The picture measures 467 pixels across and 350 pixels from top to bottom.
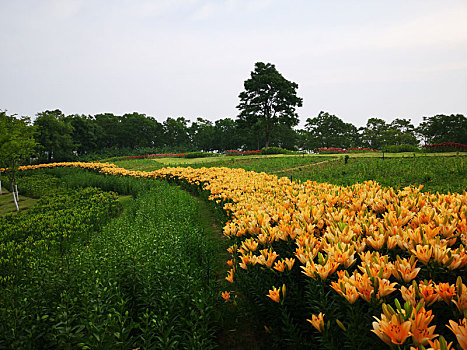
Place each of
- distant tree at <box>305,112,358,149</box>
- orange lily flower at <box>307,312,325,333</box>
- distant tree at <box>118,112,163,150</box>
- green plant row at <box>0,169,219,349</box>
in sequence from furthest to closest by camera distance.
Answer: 1. distant tree at <box>118,112,163,150</box>
2. distant tree at <box>305,112,358,149</box>
3. green plant row at <box>0,169,219,349</box>
4. orange lily flower at <box>307,312,325,333</box>

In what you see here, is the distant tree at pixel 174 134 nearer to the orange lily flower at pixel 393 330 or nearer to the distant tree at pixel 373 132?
the distant tree at pixel 373 132

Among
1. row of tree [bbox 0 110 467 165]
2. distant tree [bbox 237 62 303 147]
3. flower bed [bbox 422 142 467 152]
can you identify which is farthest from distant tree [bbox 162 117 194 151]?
flower bed [bbox 422 142 467 152]

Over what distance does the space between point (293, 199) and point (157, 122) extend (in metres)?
60.0

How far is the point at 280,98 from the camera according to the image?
119 ft

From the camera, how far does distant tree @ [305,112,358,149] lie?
157 ft

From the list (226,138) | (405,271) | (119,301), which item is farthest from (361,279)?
(226,138)

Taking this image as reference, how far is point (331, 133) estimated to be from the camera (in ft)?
159

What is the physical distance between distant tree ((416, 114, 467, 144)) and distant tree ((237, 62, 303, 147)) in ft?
70.3

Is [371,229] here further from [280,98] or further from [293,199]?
[280,98]

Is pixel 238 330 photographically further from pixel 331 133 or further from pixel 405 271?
pixel 331 133

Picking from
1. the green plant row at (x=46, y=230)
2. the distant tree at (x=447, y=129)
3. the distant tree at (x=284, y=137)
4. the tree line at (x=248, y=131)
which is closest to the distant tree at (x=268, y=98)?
the tree line at (x=248, y=131)

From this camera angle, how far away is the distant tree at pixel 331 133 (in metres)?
47.8

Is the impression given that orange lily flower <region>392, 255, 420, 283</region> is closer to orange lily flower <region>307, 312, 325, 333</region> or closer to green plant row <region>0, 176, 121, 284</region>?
orange lily flower <region>307, 312, 325, 333</region>

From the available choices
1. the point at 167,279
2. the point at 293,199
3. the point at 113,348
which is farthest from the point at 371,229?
the point at 113,348
